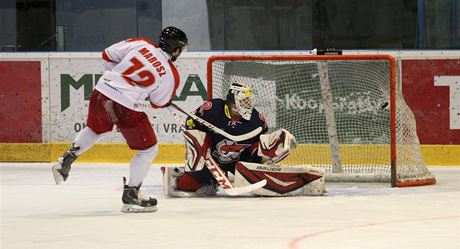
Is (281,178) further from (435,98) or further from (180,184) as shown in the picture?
(435,98)

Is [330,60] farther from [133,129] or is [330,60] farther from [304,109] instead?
[133,129]

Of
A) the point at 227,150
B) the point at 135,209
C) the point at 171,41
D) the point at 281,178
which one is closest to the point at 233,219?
the point at 135,209

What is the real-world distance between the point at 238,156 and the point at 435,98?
266 centimetres

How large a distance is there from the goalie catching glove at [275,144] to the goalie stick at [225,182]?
191mm

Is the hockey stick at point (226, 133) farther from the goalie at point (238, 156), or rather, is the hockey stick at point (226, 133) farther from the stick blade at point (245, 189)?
the stick blade at point (245, 189)

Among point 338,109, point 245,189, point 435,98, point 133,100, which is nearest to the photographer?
point 133,100

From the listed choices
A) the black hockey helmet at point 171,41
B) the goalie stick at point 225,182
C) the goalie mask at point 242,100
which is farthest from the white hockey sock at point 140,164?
the goalie mask at point 242,100

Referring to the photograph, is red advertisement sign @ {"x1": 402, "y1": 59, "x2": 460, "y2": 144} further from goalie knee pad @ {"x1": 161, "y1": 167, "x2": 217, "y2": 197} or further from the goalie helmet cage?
goalie knee pad @ {"x1": 161, "y1": 167, "x2": 217, "y2": 197}

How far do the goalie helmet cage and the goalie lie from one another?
2.16 ft

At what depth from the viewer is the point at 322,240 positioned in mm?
4734

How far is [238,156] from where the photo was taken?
22.6ft

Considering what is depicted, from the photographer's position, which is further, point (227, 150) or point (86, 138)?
point (227, 150)

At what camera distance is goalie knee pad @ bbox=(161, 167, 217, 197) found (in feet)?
22.1

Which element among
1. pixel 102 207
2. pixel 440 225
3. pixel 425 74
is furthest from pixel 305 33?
pixel 440 225
